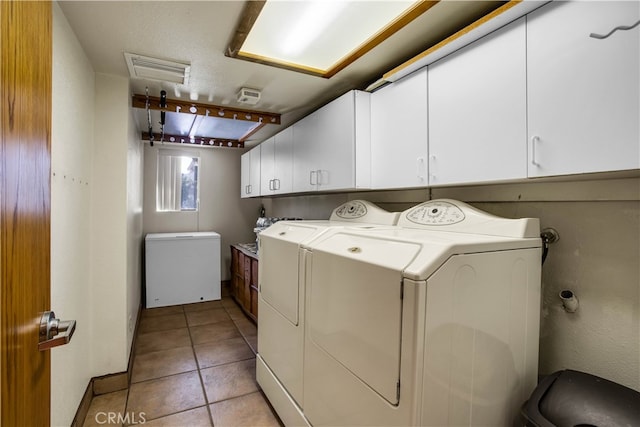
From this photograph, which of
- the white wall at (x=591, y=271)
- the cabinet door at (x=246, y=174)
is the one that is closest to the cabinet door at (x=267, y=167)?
the cabinet door at (x=246, y=174)

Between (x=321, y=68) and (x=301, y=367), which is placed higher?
(x=321, y=68)

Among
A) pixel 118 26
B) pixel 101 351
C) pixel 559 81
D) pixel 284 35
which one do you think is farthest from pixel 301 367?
pixel 118 26

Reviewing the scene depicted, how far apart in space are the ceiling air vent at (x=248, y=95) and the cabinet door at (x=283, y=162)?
0.56m

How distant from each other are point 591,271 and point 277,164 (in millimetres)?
2667

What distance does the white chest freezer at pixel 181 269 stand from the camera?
12.9ft

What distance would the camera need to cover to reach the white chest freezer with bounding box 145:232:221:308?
3.93m

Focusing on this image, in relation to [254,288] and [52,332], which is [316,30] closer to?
[52,332]

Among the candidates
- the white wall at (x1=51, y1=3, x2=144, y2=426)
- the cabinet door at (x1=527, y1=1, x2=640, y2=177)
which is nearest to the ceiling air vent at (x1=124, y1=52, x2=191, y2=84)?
the white wall at (x1=51, y1=3, x2=144, y2=426)

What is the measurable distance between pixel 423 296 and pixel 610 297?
889mm

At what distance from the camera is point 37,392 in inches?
28.8

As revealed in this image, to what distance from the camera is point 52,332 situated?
0.76 metres

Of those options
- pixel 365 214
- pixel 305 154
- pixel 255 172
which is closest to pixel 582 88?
pixel 365 214

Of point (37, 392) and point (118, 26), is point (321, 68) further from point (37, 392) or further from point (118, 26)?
point (37, 392)

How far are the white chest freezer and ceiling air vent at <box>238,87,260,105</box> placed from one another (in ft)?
7.96
